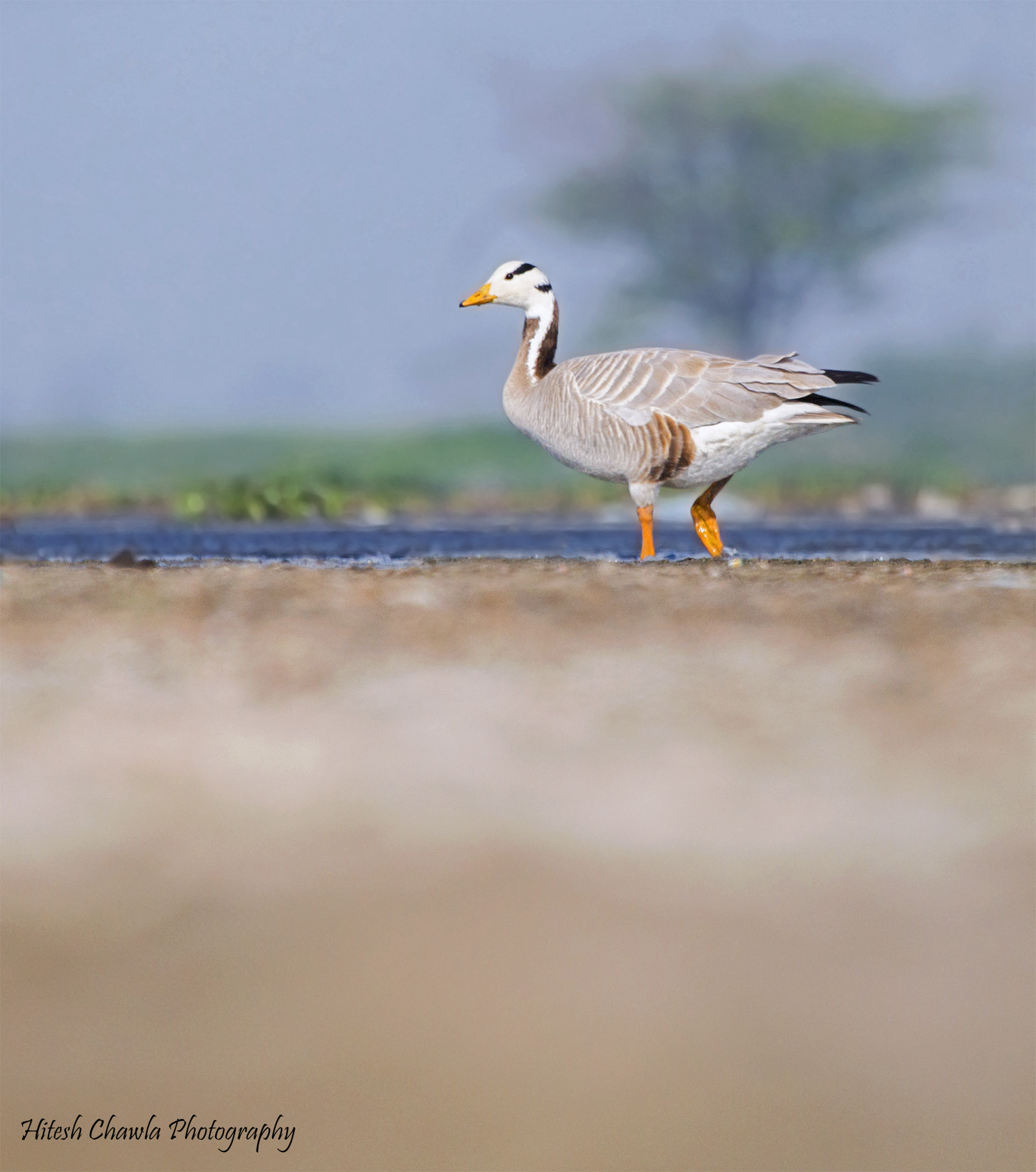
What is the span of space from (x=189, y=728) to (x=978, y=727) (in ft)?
8.78

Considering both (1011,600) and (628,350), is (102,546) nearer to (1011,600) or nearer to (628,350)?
(628,350)

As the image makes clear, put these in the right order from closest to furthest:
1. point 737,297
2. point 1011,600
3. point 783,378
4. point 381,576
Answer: point 1011,600, point 381,576, point 783,378, point 737,297

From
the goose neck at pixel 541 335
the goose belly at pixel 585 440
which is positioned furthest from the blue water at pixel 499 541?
the goose neck at pixel 541 335

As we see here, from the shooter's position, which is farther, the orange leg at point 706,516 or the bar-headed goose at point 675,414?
the orange leg at point 706,516

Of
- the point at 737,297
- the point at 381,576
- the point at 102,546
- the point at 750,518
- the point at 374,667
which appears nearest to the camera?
the point at 374,667

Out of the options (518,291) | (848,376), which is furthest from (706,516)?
(518,291)

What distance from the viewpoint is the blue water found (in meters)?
11.1

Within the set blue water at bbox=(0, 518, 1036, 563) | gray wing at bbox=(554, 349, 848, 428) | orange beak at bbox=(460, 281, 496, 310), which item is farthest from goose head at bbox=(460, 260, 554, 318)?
blue water at bbox=(0, 518, 1036, 563)

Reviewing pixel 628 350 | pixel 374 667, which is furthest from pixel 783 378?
pixel 374 667

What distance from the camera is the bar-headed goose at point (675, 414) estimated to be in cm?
973

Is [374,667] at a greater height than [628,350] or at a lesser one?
lesser

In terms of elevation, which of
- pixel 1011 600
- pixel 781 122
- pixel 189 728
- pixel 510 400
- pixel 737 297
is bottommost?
pixel 189 728

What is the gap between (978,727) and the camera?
564 centimetres

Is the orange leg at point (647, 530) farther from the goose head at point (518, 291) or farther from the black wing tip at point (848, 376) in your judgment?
the goose head at point (518, 291)
